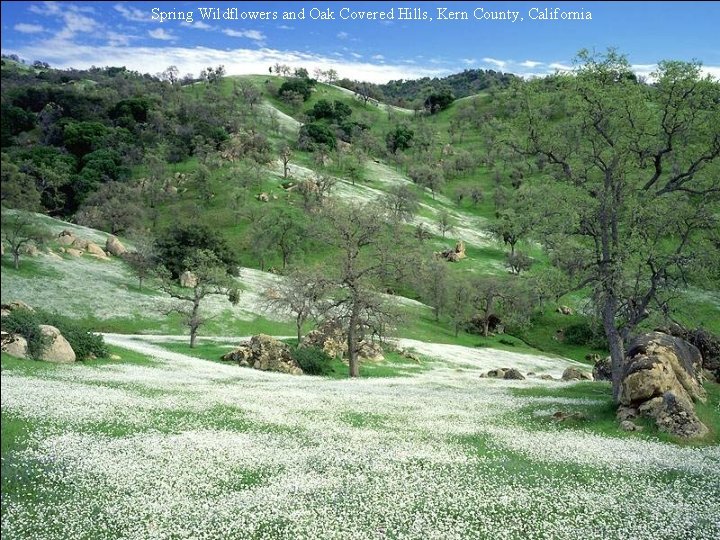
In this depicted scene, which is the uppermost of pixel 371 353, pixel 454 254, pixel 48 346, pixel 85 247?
pixel 454 254

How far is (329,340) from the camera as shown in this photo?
60406mm

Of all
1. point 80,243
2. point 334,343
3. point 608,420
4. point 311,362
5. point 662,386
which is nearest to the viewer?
point 662,386

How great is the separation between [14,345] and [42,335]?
68.7 inches

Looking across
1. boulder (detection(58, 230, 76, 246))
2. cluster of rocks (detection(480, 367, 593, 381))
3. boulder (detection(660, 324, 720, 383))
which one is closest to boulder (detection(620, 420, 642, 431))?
boulder (detection(660, 324, 720, 383))

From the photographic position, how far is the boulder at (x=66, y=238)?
90.4 metres

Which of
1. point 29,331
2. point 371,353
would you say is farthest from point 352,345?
point 29,331

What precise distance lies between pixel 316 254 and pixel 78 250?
56018 millimetres

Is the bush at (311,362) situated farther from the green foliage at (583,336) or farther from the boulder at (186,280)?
the green foliage at (583,336)

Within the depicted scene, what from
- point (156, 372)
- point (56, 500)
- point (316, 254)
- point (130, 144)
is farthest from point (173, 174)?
point (56, 500)

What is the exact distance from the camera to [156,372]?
38.4 meters

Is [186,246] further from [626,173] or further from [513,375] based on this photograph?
[626,173]

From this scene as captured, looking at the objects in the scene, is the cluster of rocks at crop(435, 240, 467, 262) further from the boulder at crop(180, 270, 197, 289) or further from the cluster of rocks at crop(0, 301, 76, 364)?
the cluster of rocks at crop(0, 301, 76, 364)

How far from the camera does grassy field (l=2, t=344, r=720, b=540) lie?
48.3ft

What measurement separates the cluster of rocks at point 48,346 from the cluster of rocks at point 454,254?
347 ft
